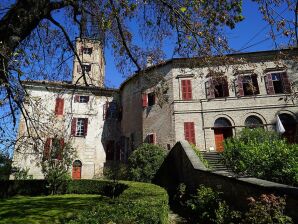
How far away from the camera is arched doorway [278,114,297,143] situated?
18.2 meters

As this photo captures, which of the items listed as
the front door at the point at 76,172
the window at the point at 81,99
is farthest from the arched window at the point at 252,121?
the front door at the point at 76,172

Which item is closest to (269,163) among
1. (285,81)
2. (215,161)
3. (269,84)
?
(215,161)

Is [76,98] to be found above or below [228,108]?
above

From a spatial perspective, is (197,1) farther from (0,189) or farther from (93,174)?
(93,174)

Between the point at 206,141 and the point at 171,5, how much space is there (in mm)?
14380

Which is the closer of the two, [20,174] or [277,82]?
[277,82]

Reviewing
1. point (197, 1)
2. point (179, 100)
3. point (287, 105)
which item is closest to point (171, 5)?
point (197, 1)

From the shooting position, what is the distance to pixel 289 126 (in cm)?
1844

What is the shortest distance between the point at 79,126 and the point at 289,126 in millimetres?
18943

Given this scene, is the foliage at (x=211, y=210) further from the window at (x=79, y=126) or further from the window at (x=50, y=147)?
the window at (x=79, y=126)

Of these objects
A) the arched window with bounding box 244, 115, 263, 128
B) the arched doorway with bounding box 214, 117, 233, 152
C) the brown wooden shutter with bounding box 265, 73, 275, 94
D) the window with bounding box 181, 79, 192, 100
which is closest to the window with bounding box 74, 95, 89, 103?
the window with bounding box 181, 79, 192, 100

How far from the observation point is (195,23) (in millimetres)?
6125

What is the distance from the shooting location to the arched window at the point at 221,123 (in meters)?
19.4

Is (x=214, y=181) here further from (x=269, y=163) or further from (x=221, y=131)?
(x=221, y=131)
